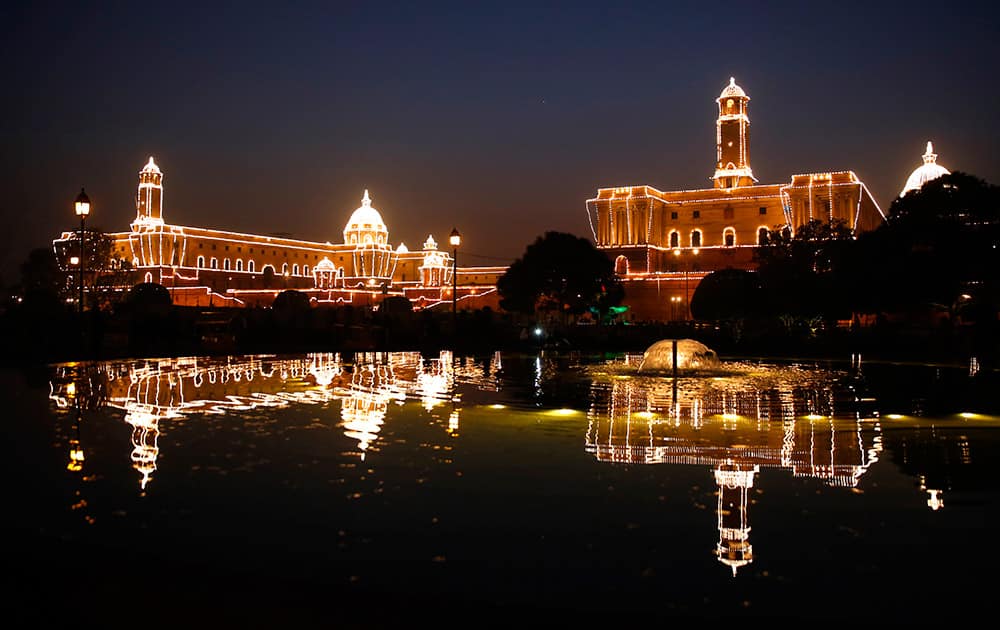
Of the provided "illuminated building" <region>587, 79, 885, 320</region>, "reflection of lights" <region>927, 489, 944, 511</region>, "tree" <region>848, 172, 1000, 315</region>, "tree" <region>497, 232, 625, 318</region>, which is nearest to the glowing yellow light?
"reflection of lights" <region>927, 489, 944, 511</region>

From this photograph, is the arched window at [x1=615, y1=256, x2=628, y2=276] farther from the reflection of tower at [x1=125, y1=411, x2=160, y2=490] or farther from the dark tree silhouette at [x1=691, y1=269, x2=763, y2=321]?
the reflection of tower at [x1=125, y1=411, x2=160, y2=490]

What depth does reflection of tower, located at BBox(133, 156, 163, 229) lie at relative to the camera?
345 ft

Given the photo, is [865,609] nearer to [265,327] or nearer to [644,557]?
[644,557]

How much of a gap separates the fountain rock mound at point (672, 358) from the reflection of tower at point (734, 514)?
43.7 feet

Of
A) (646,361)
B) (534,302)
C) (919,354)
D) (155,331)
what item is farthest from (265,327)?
(534,302)

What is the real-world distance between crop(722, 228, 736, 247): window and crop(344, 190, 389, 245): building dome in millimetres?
55257

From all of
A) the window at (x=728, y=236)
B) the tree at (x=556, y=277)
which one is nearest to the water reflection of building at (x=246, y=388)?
the tree at (x=556, y=277)

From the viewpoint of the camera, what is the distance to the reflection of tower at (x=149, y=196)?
105 metres

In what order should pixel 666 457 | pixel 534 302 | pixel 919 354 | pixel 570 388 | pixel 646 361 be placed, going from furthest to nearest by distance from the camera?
pixel 534 302
pixel 919 354
pixel 646 361
pixel 570 388
pixel 666 457

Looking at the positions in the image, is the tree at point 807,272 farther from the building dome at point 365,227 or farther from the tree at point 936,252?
the building dome at point 365,227

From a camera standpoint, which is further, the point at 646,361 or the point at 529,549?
the point at 646,361

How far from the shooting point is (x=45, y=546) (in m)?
5.03

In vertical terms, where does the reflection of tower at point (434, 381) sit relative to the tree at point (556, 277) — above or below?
below

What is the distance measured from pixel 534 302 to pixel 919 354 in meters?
36.6
